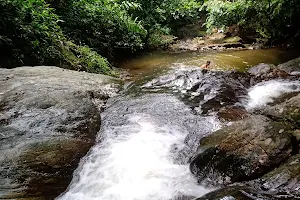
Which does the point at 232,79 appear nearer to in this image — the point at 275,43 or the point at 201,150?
→ the point at 201,150

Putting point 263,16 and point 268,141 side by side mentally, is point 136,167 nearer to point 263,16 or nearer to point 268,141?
point 268,141

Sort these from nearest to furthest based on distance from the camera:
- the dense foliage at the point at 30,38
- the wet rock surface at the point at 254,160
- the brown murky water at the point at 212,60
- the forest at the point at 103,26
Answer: the wet rock surface at the point at 254,160
the dense foliage at the point at 30,38
the forest at the point at 103,26
the brown murky water at the point at 212,60

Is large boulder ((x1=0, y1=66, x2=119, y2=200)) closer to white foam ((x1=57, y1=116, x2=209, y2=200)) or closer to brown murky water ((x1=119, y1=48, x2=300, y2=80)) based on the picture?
white foam ((x1=57, y1=116, x2=209, y2=200))

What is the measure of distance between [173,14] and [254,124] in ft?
49.5

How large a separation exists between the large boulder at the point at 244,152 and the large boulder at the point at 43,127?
6.10 ft

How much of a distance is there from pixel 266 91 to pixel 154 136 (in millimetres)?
3537

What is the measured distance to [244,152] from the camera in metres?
4.01

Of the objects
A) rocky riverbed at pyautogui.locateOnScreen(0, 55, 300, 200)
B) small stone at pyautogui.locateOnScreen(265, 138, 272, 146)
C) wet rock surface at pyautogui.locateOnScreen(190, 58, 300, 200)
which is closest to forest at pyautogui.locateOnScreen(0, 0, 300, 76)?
rocky riverbed at pyautogui.locateOnScreen(0, 55, 300, 200)

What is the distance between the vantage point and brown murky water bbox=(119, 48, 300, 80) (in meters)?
10.8

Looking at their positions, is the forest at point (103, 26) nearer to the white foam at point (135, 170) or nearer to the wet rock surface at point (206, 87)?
the wet rock surface at point (206, 87)

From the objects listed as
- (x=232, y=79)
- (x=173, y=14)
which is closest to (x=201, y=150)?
(x=232, y=79)

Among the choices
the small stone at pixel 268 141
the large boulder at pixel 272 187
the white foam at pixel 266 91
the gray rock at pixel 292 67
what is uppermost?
the small stone at pixel 268 141

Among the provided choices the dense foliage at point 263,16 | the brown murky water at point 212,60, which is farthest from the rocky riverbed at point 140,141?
the dense foliage at point 263,16

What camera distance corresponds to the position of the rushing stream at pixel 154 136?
13.5ft
